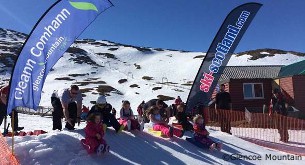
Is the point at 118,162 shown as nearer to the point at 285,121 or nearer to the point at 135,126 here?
the point at 135,126

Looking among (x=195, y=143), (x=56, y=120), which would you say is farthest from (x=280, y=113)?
(x=56, y=120)

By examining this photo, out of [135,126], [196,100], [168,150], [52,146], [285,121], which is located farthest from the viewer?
[285,121]

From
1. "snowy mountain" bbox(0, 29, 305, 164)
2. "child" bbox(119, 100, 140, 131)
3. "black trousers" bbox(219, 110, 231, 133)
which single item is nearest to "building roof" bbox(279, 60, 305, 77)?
"black trousers" bbox(219, 110, 231, 133)

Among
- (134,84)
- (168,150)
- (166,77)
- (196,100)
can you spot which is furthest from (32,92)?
(166,77)

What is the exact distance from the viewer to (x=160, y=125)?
33.0 ft

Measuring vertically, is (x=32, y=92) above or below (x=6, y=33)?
below

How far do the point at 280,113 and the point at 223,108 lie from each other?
8.09ft

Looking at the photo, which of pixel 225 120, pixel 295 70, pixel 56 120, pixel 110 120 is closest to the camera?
pixel 110 120

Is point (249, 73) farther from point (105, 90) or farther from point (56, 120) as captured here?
point (105, 90)

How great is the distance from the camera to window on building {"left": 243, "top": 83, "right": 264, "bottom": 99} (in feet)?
89.8

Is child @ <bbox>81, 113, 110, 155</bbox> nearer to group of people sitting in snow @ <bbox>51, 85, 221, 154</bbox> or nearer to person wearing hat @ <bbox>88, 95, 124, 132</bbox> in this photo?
group of people sitting in snow @ <bbox>51, 85, 221, 154</bbox>

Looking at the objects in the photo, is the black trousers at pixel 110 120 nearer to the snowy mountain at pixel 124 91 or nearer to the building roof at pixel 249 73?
the snowy mountain at pixel 124 91

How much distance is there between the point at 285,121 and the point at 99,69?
2757 inches

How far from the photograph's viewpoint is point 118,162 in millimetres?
7578
